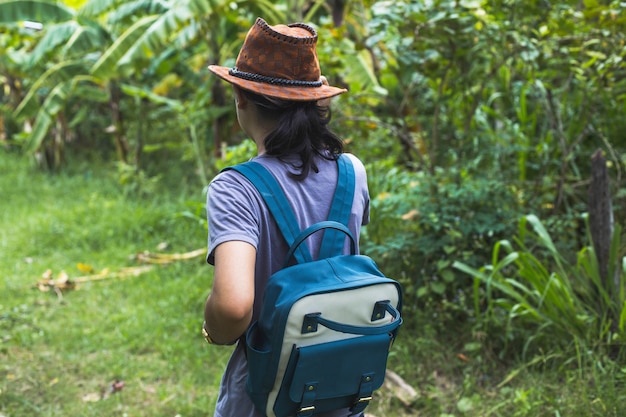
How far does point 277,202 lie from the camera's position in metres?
1.63

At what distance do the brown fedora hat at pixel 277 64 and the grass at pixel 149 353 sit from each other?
6.51 ft

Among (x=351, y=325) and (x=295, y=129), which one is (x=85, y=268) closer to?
(x=295, y=129)

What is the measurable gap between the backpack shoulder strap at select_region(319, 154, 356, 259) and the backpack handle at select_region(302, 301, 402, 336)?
0.18 metres

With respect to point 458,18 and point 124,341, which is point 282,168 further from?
point 124,341

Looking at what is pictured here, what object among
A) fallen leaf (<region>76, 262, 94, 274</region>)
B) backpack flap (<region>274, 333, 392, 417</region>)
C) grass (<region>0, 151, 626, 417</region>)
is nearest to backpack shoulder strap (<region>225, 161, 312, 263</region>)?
backpack flap (<region>274, 333, 392, 417</region>)

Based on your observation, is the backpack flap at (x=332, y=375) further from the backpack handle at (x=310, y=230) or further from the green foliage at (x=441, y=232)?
the green foliage at (x=441, y=232)

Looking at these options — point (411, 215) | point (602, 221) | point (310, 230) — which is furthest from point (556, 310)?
point (310, 230)

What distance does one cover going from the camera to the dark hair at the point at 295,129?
66.2 inches

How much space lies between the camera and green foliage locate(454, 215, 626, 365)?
10.8 ft

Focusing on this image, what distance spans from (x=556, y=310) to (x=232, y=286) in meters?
2.38

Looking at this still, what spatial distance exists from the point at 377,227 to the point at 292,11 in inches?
101

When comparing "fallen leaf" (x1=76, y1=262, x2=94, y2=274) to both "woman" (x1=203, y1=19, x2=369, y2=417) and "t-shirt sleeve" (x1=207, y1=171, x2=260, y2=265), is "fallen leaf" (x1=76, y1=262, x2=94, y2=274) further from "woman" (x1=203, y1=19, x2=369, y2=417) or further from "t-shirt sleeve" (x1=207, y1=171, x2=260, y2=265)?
"t-shirt sleeve" (x1=207, y1=171, x2=260, y2=265)

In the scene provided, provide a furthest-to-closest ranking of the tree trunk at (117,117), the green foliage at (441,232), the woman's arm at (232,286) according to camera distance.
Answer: the tree trunk at (117,117) < the green foliage at (441,232) < the woman's arm at (232,286)

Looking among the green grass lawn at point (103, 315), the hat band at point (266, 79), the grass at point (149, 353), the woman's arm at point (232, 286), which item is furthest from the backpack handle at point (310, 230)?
the green grass lawn at point (103, 315)
